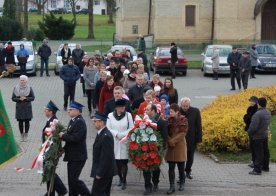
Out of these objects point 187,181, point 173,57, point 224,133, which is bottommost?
point 187,181

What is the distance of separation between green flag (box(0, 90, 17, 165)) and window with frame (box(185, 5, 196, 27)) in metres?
36.9

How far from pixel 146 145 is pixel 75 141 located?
61.4 inches

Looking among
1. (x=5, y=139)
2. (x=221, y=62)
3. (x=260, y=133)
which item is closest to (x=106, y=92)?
(x=260, y=133)

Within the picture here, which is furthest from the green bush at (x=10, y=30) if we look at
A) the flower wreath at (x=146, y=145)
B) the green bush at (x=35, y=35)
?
the flower wreath at (x=146, y=145)

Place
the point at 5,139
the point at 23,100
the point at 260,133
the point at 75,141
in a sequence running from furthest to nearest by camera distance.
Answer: the point at 23,100, the point at 260,133, the point at 75,141, the point at 5,139

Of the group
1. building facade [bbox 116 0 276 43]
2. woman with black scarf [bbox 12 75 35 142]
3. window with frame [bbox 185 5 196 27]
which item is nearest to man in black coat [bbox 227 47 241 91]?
woman with black scarf [bbox 12 75 35 142]

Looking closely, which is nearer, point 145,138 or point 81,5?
point 145,138

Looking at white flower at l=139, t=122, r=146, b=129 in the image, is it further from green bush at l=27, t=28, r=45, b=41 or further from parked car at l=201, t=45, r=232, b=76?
green bush at l=27, t=28, r=45, b=41

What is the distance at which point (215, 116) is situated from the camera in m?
16.6

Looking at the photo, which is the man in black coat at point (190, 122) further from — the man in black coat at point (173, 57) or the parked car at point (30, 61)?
the parked car at point (30, 61)

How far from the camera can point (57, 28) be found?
189ft

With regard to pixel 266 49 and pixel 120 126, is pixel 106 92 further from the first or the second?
pixel 266 49

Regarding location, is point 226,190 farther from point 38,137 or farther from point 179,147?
point 38,137

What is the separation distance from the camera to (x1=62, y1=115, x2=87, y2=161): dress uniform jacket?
37.1 feet
